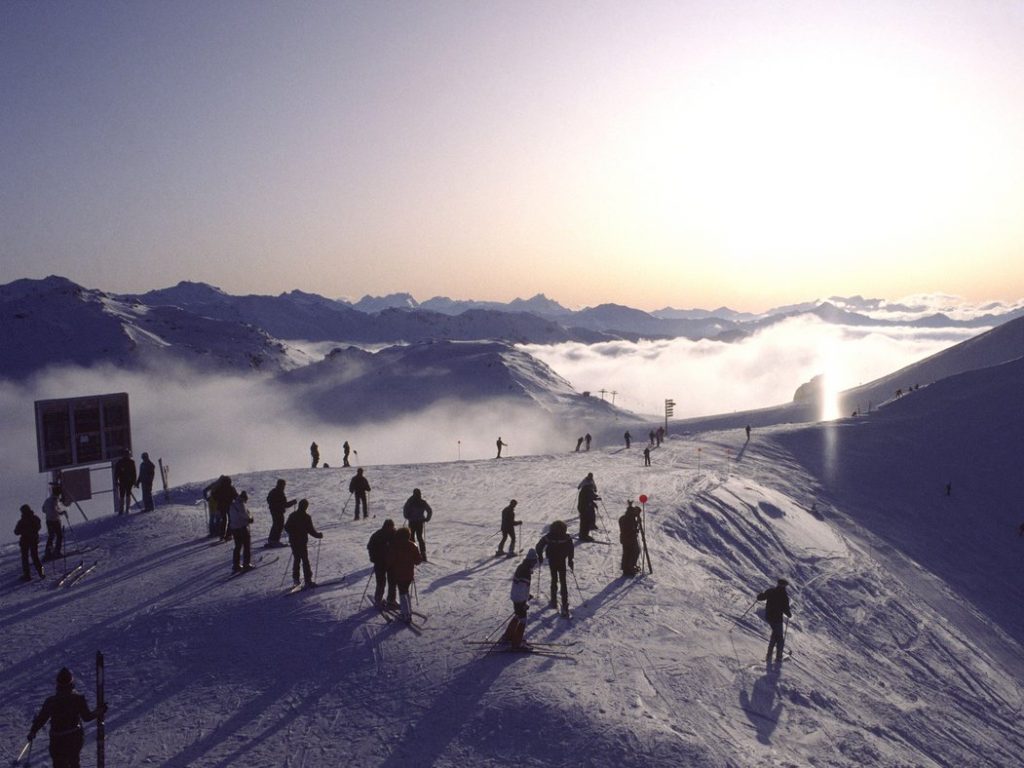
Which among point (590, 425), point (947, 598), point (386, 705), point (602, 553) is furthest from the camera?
point (590, 425)

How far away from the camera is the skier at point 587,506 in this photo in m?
18.7

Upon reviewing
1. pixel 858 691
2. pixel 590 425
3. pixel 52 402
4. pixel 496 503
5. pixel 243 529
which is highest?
pixel 52 402

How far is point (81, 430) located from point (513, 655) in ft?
64.1

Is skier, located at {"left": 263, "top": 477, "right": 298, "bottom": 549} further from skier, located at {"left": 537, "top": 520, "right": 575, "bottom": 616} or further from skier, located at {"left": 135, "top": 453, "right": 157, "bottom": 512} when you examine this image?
skier, located at {"left": 135, "top": 453, "right": 157, "bottom": 512}

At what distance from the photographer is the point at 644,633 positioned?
13.6 metres

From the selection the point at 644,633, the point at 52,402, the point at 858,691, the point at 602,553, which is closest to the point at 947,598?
the point at 858,691

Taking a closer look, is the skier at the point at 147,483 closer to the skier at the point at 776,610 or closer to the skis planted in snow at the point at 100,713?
the skis planted in snow at the point at 100,713

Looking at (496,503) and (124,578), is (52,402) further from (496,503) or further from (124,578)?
(496,503)

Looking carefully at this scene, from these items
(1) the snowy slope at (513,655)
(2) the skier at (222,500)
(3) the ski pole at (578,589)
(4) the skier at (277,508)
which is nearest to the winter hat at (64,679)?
(1) the snowy slope at (513,655)

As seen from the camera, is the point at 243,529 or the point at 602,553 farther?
the point at 602,553

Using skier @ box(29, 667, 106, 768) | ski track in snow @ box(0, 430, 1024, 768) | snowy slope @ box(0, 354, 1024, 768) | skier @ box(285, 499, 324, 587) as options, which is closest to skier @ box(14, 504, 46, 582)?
ski track in snow @ box(0, 430, 1024, 768)

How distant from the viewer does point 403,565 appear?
480 inches

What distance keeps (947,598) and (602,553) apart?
18185mm

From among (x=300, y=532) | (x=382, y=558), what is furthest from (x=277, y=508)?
(x=382, y=558)
